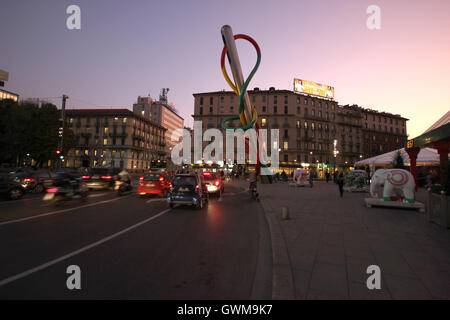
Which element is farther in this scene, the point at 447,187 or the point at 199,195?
the point at 199,195

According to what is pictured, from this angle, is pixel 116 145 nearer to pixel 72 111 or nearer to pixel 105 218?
pixel 72 111

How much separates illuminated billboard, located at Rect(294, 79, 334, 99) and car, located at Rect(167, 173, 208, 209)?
53742mm

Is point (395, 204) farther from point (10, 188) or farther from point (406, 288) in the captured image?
point (10, 188)

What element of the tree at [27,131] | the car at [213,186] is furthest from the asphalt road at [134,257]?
the tree at [27,131]

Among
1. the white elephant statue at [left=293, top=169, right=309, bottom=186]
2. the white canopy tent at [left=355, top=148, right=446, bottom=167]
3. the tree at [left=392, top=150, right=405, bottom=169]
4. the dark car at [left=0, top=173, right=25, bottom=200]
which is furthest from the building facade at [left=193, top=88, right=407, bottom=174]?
the dark car at [left=0, top=173, right=25, bottom=200]

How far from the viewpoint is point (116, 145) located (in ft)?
209

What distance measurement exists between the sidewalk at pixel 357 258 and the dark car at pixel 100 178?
13.6m

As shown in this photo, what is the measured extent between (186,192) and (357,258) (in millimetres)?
7281

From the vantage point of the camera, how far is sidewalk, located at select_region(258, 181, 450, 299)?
10.2ft

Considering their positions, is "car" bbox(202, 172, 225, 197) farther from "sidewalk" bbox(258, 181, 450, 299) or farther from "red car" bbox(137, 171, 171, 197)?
"sidewalk" bbox(258, 181, 450, 299)

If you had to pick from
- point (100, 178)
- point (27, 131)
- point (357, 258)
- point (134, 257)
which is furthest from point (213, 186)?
point (27, 131)
